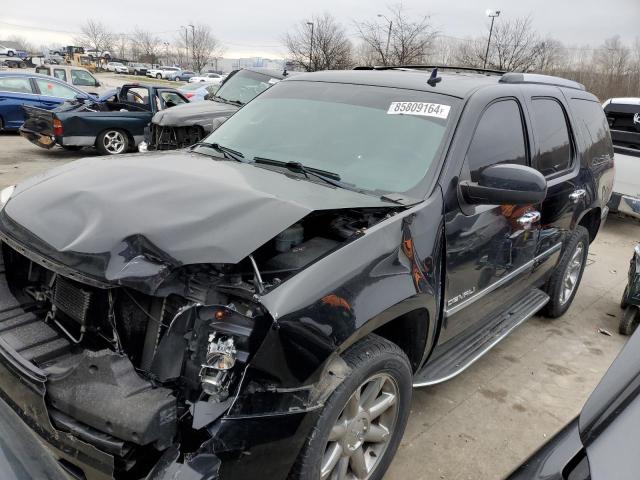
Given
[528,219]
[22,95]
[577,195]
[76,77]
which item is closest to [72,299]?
[528,219]

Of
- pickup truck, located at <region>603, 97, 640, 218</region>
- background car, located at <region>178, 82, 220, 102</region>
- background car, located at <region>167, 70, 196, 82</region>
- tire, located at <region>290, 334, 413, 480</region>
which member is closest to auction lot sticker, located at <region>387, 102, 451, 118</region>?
tire, located at <region>290, 334, 413, 480</region>

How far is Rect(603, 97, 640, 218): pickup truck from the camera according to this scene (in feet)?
24.5

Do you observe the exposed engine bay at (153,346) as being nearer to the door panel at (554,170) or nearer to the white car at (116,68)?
the door panel at (554,170)

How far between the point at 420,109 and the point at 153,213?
5.43 feet

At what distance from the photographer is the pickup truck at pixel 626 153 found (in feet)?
24.5

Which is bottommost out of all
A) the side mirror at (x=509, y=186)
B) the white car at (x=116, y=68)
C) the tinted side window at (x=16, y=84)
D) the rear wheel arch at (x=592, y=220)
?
the rear wheel arch at (x=592, y=220)

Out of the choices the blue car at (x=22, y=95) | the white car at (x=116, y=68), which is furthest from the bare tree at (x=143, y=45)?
the blue car at (x=22, y=95)

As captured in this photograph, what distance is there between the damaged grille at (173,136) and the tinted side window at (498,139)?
6.32 m

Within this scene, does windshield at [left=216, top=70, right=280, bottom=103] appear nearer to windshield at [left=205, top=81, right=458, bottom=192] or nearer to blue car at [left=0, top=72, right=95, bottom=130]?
blue car at [left=0, top=72, right=95, bottom=130]

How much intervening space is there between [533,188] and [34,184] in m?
2.57

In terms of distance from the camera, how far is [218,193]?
7.58ft

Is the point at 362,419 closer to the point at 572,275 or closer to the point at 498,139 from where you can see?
the point at 498,139

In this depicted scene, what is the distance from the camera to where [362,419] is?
226 centimetres

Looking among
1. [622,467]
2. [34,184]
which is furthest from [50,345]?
[622,467]
